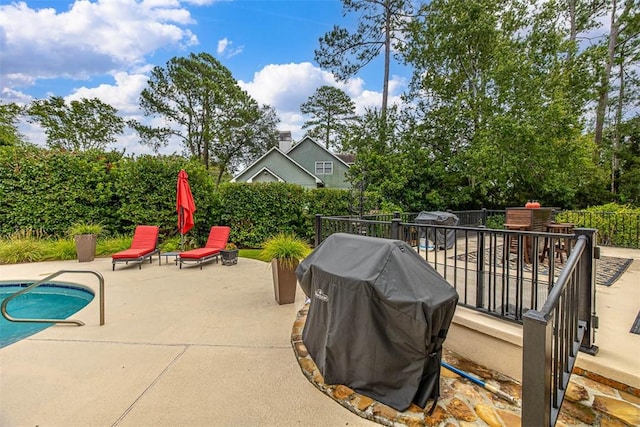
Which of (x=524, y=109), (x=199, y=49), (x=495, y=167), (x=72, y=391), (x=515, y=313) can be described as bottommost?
(x=72, y=391)

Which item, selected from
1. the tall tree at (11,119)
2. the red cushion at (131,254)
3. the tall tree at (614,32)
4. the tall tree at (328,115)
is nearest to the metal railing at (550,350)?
the red cushion at (131,254)

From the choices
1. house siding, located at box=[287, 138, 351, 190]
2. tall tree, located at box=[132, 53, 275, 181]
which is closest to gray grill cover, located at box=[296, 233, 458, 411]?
house siding, located at box=[287, 138, 351, 190]

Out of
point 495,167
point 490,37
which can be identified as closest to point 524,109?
point 495,167

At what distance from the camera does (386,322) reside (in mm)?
2143

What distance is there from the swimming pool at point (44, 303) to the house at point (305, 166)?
1487 cm

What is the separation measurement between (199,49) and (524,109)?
62.8ft

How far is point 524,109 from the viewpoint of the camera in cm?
1123

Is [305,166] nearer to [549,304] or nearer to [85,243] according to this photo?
[85,243]

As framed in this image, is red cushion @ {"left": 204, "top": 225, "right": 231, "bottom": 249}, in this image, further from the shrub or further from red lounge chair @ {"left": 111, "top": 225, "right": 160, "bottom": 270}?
the shrub

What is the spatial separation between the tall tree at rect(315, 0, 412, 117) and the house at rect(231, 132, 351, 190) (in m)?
7.01

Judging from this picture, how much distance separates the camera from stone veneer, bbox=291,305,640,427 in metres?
2.01

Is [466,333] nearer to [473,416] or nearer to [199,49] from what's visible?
[473,416]

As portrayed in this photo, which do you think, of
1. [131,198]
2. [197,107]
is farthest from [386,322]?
[197,107]

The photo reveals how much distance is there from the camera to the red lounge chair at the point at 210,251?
6637mm
